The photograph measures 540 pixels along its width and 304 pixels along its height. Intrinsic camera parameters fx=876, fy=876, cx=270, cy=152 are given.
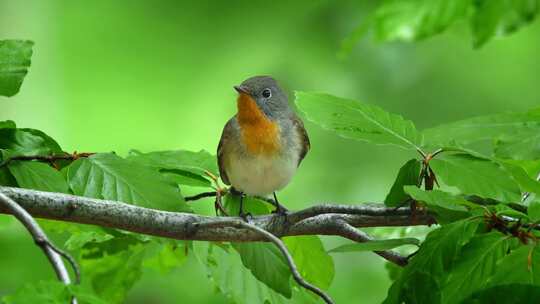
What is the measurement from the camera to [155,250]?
3.29 metres

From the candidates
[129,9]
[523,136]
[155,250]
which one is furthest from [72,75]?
[523,136]

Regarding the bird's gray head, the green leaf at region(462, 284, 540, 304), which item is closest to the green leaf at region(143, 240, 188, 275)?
the bird's gray head

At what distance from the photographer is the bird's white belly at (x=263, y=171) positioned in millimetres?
3748

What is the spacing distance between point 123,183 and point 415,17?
1.08 meters

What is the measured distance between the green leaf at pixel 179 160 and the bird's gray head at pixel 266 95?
1025 mm

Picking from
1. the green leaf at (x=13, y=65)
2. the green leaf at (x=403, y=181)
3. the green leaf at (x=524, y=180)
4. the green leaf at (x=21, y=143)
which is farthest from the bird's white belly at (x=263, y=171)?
the green leaf at (x=524, y=180)

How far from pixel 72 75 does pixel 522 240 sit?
602 centimetres

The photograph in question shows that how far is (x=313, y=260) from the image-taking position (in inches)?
116

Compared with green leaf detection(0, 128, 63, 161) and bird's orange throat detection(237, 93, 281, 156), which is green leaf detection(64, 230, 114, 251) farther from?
bird's orange throat detection(237, 93, 281, 156)

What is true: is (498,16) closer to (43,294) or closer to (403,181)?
(403,181)

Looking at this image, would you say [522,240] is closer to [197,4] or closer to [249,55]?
[249,55]

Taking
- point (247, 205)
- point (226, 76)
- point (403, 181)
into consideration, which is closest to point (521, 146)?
point (403, 181)

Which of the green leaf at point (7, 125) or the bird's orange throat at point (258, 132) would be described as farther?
the bird's orange throat at point (258, 132)

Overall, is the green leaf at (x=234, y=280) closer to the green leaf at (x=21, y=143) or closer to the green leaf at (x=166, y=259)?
the green leaf at (x=166, y=259)
